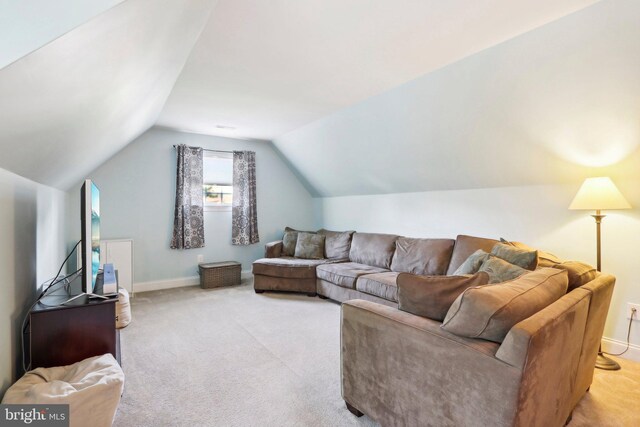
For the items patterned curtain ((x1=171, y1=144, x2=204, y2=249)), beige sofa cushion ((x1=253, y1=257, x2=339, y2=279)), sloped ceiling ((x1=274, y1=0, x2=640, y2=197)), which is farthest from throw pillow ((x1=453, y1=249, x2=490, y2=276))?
patterned curtain ((x1=171, y1=144, x2=204, y2=249))

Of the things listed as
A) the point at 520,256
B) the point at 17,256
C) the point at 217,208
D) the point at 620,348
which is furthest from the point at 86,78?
the point at 620,348

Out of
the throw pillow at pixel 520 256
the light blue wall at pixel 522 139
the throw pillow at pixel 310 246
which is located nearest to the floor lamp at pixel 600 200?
the light blue wall at pixel 522 139

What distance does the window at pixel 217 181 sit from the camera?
5.09 m

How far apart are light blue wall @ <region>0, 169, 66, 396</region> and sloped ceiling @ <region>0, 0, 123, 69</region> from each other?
39.1 inches

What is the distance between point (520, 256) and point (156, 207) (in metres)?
4.50

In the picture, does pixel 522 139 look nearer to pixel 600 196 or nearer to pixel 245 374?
pixel 600 196

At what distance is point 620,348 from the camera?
8.55ft

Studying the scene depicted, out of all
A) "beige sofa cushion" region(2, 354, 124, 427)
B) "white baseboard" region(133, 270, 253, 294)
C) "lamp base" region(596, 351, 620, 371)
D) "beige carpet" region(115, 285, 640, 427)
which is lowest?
"lamp base" region(596, 351, 620, 371)

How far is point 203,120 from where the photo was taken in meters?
4.24

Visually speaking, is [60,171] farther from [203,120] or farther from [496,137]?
[496,137]

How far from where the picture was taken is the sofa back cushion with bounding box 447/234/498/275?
3.22 m

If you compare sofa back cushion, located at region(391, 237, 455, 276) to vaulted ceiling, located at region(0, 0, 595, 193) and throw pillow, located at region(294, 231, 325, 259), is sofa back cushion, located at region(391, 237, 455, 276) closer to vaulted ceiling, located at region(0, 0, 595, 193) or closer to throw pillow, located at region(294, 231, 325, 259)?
throw pillow, located at region(294, 231, 325, 259)

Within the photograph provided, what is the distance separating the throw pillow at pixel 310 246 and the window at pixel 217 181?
4.38 feet

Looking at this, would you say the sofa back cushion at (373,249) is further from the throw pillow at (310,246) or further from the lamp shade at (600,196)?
the lamp shade at (600,196)
